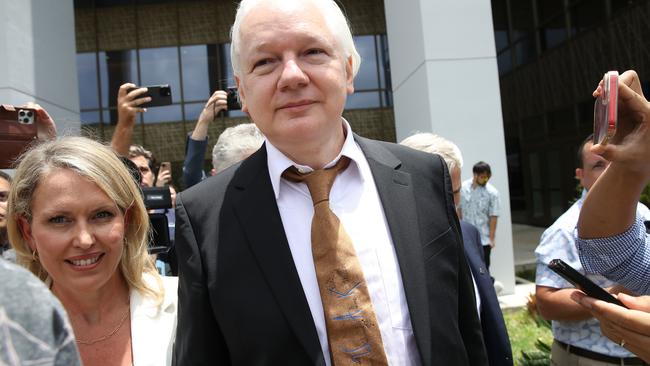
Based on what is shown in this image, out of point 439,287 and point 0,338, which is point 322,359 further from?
point 0,338

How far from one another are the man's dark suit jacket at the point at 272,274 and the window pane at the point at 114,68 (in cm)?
1531

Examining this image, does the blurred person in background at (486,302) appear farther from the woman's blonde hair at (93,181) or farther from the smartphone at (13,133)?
the smartphone at (13,133)

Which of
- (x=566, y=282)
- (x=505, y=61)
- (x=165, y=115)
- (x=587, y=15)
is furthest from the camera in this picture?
(x=505, y=61)

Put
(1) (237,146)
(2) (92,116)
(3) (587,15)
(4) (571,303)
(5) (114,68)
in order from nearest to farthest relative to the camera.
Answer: (4) (571,303) < (1) (237,146) < (3) (587,15) < (5) (114,68) < (2) (92,116)

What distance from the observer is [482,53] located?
6414 mm

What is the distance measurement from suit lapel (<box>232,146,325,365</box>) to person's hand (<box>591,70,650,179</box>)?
2.91ft

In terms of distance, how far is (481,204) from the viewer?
6605mm

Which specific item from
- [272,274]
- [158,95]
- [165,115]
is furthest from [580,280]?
[165,115]

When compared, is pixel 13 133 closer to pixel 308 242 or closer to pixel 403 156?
pixel 308 242

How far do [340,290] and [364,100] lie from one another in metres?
15.1

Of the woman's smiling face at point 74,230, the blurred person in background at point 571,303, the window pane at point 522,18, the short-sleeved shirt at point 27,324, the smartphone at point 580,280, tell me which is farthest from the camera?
the window pane at point 522,18

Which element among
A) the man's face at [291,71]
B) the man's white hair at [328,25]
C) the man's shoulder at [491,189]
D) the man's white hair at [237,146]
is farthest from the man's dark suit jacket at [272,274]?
the man's shoulder at [491,189]

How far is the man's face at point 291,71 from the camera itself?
4.77ft

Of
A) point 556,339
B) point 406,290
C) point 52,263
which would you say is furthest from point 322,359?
point 556,339
